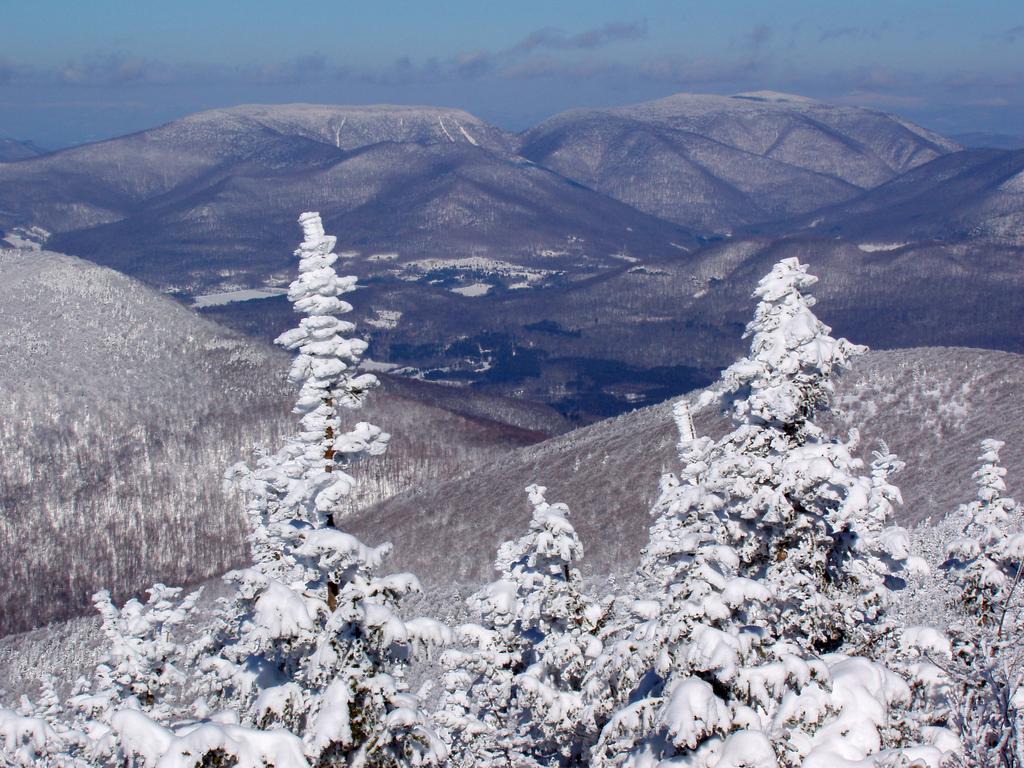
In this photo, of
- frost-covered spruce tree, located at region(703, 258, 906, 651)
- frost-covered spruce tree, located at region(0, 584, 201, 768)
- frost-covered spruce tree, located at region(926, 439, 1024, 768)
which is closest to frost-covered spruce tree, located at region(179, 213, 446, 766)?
frost-covered spruce tree, located at region(703, 258, 906, 651)

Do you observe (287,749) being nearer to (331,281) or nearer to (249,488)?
(331,281)

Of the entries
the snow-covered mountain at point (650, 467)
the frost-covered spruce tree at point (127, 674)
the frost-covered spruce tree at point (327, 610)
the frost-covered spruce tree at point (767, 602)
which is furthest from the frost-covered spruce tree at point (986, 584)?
the snow-covered mountain at point (650, 467)

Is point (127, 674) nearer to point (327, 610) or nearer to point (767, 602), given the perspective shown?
point (327, 610)

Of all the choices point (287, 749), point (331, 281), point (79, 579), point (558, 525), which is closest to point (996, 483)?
point (558, 525)

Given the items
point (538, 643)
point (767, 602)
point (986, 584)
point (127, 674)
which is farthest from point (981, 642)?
point (127, 674)

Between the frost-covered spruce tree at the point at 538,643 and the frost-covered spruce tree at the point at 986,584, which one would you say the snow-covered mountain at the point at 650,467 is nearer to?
the frost-covered spruce tree at the point at 986,584

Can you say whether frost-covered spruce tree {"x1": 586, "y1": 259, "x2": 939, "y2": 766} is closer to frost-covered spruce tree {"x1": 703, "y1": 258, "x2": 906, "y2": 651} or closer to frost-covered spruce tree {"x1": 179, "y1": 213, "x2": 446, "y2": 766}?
frost-covered spruce tree {"x1": 703, "y1": 258, "x2": 906, "y2": 651}
